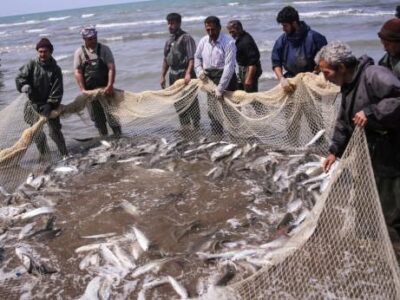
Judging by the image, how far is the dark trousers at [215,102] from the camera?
28.6ft

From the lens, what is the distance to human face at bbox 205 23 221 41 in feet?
26.8

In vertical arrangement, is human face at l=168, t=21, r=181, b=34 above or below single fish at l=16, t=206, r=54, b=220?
above

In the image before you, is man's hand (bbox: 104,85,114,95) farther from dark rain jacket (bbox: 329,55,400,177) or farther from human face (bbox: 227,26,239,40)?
dark rain jacket (bbox: 329,55,400,177)

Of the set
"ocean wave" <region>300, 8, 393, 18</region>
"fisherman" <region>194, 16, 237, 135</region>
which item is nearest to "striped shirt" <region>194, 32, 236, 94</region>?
"fisherman" <region>194, 16, 237, 135</region>

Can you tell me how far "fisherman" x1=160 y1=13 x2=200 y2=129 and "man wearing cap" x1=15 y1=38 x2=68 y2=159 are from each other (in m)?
2.24

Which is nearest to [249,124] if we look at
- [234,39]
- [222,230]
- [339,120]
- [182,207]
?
[234,39]

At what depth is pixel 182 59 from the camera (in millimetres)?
9219

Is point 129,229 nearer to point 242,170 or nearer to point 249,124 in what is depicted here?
point 242,170

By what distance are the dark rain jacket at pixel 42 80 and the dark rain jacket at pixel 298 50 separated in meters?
4.15

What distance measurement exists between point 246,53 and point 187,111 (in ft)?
5.21

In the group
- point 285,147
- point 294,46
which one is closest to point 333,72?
point 294,46

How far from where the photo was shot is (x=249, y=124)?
8.47 meters

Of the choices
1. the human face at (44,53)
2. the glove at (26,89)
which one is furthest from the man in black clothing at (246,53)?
the glove at (26,89)

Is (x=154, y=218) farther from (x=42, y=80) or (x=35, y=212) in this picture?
(x=42, y=80)
